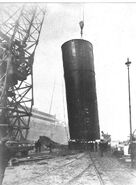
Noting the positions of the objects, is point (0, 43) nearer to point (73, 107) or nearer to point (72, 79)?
point (72, 79)

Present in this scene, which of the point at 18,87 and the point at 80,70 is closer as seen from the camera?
the point at 80,70

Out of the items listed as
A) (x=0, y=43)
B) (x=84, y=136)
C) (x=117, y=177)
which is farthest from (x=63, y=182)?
(x=0, y=43)

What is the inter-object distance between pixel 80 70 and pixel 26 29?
17.8ft

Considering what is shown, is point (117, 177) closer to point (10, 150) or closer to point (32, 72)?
point (10, 150)

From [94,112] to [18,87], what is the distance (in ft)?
18.2

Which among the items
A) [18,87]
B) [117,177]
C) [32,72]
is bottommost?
[117,177]

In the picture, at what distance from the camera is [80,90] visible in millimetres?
12234

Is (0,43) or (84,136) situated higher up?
(0,43)

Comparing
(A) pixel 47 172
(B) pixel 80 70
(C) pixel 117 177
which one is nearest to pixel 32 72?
(B) pixel 80 70

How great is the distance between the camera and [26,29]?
1523 centimetres

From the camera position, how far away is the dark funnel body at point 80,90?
1202 cm

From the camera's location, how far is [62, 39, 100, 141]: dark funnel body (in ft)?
39.4

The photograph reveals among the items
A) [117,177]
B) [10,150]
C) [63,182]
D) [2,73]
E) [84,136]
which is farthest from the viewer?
[2,73]

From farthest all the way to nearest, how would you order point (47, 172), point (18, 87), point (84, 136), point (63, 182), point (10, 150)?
point (18, 87) < point (84, 136) < point (47, 172) < point (63, 182) < point (10, 150)
